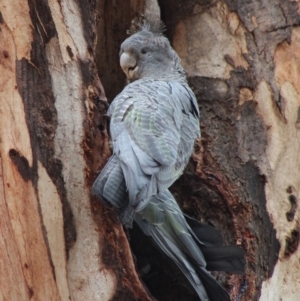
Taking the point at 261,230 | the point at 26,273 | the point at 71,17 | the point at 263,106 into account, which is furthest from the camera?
the point at 263,106

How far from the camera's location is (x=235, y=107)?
2982 mm

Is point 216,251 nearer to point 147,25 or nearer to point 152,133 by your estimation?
point 152,133

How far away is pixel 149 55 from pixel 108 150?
0.93 meters

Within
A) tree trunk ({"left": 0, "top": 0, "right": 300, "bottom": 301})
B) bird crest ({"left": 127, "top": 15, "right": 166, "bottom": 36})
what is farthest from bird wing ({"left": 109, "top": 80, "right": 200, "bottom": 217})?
bird crest ({"left": 127, "top": 15, "right": 166, "bottom": 36})

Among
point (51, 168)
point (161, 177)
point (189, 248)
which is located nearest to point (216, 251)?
point (189, 248)

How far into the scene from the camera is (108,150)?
2.45 m

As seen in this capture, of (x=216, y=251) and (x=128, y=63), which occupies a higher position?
(x=128, y=63)

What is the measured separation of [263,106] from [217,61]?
0.36 m

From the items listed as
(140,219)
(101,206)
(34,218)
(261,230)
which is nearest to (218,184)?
(261,230)

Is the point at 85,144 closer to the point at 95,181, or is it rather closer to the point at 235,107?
the point at 95,181

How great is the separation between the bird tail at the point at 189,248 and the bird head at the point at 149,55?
0.91 m

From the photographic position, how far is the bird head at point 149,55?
10.3 feet

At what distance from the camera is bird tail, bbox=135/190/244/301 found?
2379 mm

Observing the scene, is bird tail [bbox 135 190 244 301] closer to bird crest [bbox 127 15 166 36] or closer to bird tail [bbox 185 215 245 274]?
bird tail [bbox 185 215 245 274]
